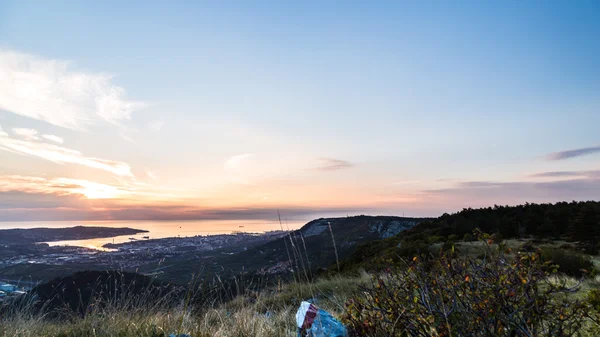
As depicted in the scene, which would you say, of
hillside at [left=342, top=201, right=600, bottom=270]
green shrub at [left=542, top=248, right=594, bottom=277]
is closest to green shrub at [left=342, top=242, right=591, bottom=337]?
green shrub at [left=542, top=248, right=594, bottom=277]

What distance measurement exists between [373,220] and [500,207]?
3474cm

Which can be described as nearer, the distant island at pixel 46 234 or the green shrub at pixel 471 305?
the green shrub at pixel 471 305

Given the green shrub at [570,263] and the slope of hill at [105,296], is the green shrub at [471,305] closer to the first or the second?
the slope of hill at [105,296]

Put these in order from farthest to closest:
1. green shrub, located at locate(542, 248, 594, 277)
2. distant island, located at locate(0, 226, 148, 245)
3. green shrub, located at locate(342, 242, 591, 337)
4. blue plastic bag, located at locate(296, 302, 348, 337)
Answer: distant island, located at locate(0, 226, 148, 245) → green shrub, located at locate(542, 248, 594, 277) → blue plastic bag, located at locate(296, 302, 348, 337) → green shrub, located at locate(342, 242, 591, 337)

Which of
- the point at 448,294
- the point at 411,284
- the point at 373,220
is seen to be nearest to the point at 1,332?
the point at 411,284

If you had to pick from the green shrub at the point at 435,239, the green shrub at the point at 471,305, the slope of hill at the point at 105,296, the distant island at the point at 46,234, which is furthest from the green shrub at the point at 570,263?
the distant island at the point at 46,234

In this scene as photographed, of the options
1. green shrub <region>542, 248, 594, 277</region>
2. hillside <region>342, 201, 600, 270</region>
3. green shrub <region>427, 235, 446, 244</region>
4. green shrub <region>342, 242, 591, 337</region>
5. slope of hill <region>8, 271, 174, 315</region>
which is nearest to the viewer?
green shrub <region>342, 242, 591, 337</region>

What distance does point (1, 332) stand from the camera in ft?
12.8

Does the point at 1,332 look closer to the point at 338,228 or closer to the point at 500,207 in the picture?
the point at 500,207

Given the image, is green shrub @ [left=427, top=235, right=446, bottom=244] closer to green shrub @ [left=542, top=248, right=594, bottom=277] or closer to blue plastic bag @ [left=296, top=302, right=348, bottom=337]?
green shrub @ [left=542, top=248, right=594, bottom=277]

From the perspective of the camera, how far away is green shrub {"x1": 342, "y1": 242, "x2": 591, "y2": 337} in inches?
83.6

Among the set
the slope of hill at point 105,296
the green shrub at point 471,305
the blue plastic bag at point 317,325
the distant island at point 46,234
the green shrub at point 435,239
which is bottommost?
the distant island at point 46,234

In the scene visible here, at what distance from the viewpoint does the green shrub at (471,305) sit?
2123mm

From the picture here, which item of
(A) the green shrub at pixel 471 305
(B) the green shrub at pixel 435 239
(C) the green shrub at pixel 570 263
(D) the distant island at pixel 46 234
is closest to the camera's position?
(A) the green shrub at pixel 471 305
